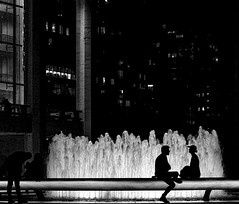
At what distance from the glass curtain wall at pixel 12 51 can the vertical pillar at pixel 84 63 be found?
195 inches

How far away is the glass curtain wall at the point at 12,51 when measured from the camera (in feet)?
165

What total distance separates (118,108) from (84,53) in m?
65.1

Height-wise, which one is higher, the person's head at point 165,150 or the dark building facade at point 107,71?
the dark building facade at point 107,71

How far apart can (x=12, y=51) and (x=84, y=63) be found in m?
6.27

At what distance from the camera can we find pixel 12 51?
50969mm

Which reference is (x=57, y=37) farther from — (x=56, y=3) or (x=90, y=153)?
(x=90, y=153)

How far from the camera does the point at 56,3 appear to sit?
93812 millimetres

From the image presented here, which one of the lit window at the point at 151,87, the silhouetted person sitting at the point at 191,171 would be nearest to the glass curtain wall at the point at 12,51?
the silhouetted person sitting at the point at 191,171

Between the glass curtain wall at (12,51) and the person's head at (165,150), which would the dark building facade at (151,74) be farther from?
the person's head at (165,150)

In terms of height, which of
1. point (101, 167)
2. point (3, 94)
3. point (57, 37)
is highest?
point (57, 37)

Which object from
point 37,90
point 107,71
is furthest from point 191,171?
point 107,71

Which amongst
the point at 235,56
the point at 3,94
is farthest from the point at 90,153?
the point at 3,94

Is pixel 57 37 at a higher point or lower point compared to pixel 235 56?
higher

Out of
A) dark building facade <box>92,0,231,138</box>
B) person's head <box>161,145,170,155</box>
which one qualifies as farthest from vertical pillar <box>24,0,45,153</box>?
dark building facade <box>92,0,231,138</box>
